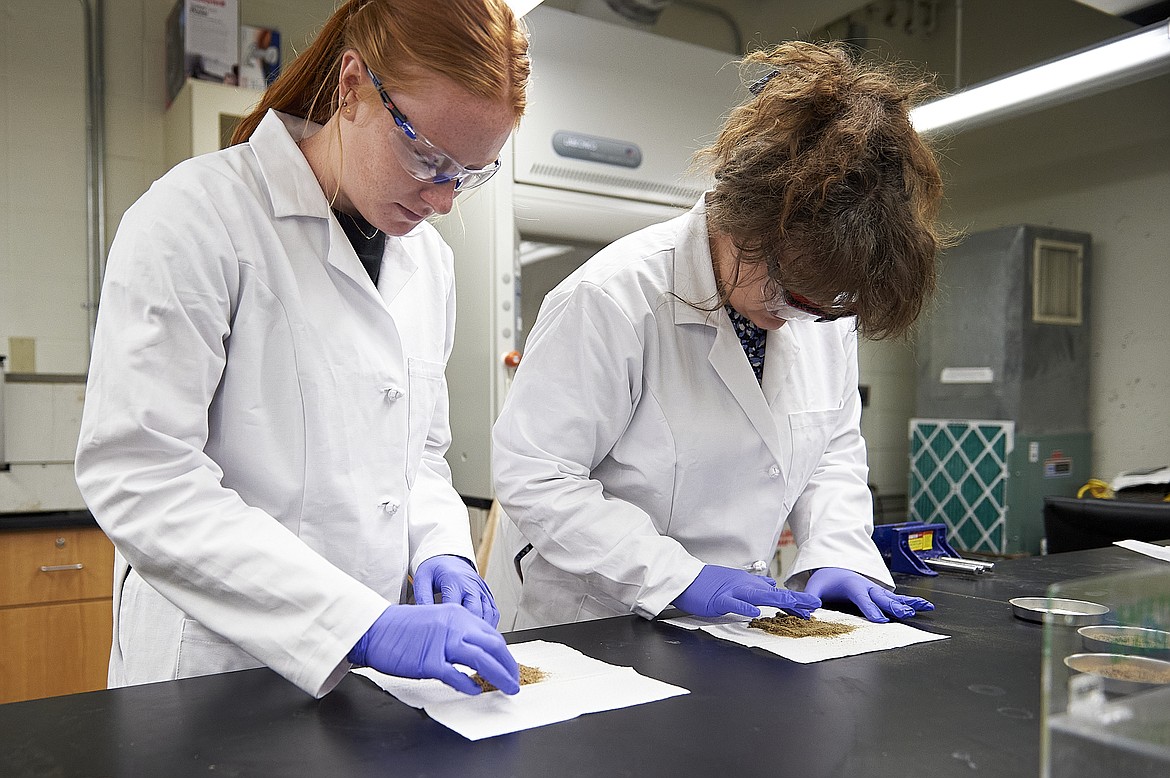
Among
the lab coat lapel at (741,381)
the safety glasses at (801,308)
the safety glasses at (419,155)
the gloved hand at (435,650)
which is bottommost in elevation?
the gloved hand at (435,650)

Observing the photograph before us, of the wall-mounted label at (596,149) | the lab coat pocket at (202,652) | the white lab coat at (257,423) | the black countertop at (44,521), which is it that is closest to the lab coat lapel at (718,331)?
the white lab coat at (257,423)

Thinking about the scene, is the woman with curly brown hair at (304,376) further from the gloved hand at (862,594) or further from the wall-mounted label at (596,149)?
the wall-mounted label at (596,149)

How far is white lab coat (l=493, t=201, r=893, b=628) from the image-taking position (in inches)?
50.5

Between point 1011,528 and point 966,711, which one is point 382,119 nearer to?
point 966,711

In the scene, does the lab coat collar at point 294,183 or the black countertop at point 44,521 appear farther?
the black countertop at point 44,521

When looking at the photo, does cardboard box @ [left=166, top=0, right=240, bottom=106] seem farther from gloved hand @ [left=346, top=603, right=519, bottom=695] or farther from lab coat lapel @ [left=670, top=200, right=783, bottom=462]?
gloved hand @ [left=346, top=603, right=519, bottom=695]

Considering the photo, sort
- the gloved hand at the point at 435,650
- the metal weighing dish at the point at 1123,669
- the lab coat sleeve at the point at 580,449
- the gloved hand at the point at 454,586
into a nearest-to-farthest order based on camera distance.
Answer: the metal weighing dish at the point at 1123,669 < the gloved hand at the point at 435,650 < the gloved hand at the point at 454,586 < the lab coat sleeve at the point at 580,449

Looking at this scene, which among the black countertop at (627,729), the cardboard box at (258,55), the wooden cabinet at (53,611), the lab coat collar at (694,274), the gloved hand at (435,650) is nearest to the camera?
the black countertop at (627,729)

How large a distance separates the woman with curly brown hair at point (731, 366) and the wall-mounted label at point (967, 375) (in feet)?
7.53

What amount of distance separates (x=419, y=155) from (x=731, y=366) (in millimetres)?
620

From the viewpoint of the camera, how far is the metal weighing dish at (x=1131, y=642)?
0.62 m

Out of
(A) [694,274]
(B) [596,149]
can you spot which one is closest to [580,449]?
(A) [694,274]

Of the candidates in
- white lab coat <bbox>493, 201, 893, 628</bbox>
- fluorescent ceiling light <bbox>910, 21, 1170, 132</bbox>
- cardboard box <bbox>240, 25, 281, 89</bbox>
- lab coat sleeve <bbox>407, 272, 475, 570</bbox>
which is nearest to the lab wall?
cardboard box <bbox>240, 25, 281, 89</bbox>

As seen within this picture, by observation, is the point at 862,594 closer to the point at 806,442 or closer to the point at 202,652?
the point at 806,442
